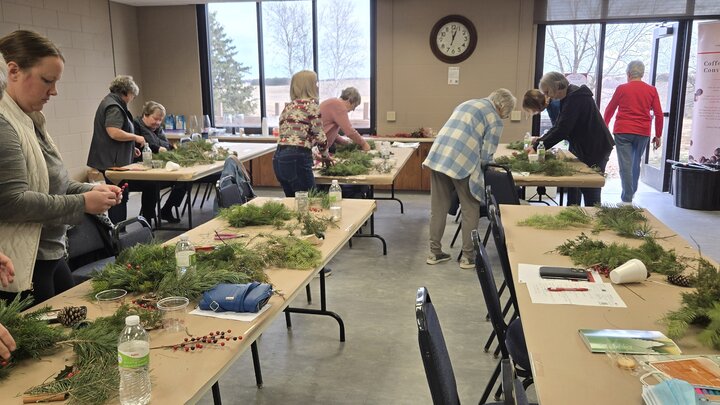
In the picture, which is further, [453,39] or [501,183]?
[453,39]

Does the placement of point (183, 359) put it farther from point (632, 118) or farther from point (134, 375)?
point (632, 118)

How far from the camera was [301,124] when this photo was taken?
445 centimetres

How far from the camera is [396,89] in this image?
8.31 metres

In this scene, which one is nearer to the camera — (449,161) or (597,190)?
(449,161)

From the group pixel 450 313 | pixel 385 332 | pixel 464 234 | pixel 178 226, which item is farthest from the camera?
pixel 178 226

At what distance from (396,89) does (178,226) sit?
12.4 feet

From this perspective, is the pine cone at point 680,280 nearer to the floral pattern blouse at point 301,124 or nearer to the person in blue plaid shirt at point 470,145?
the person in blue plaid shirt at point 470,145

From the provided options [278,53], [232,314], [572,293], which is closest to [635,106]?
[278,53]

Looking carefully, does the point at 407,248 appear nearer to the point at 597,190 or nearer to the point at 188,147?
the point at 597,190

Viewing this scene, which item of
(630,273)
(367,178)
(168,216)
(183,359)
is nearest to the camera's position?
(183,359)

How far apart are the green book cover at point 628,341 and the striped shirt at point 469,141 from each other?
2.75 meters

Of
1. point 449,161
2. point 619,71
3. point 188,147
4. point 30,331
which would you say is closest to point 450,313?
point 449,161

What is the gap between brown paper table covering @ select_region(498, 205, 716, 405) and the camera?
4.85 ft

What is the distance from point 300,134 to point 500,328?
2647 mm
